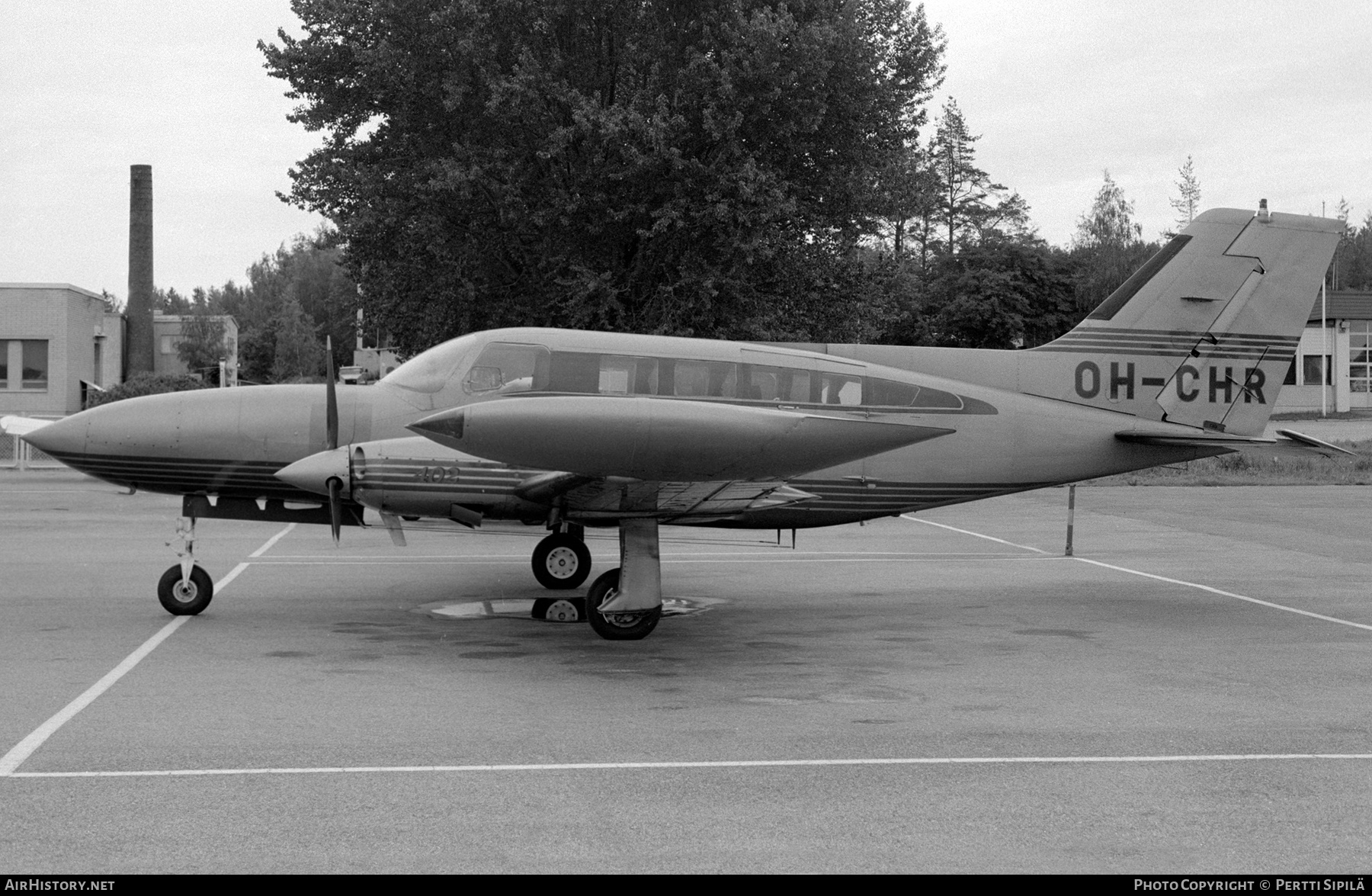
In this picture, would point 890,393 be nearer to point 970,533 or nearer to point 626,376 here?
point 626,376

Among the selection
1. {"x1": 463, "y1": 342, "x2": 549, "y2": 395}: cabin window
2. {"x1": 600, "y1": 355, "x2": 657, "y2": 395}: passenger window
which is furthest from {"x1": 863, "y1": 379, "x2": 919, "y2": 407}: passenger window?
{"x1": 463, "y1": 342, "x2": 549, "y2": 395}: cabin window

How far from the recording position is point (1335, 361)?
73.6 meters

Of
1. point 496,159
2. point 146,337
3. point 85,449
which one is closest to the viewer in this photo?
point 85,449

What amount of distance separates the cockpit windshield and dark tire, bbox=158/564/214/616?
8.70ft

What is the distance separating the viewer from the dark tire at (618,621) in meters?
11.2

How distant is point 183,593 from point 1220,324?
11.2m

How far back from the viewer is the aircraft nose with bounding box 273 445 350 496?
1106cm

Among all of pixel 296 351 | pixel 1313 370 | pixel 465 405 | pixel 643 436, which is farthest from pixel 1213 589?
pixel 296 351

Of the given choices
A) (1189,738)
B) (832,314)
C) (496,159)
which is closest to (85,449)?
(1189,738)

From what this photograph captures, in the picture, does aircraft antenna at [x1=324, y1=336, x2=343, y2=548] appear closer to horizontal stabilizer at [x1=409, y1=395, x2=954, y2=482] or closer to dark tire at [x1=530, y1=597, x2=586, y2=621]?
horizontal stabilizer at [x1=409, y1=395, x2=954, y2=482]

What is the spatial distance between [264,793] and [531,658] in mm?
4083

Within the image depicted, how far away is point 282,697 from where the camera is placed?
8.88 meters

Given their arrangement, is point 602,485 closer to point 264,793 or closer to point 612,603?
point 612,603

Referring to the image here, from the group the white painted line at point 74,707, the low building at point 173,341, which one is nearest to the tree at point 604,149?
the white painted line at point 74,707
